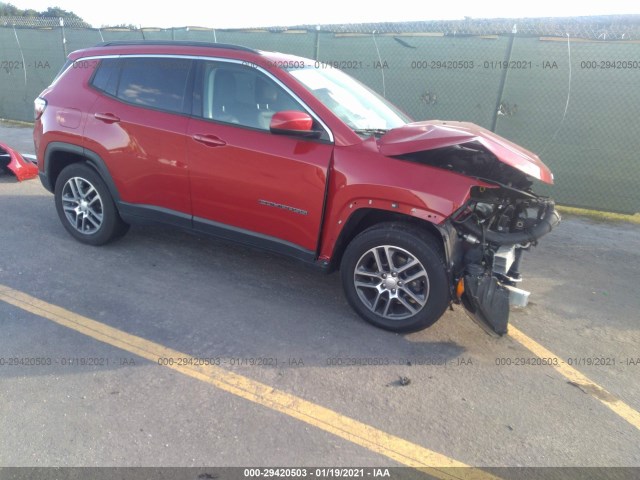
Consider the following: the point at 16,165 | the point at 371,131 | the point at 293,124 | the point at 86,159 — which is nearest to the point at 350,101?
the point at 371,131

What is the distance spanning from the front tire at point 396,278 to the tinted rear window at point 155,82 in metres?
2.05

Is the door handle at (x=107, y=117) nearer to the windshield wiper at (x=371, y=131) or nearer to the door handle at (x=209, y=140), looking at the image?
the door handle at (x=209, y=140)

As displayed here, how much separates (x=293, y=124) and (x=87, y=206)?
8.51ft

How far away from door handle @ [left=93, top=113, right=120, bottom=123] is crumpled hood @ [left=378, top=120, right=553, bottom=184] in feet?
8.29

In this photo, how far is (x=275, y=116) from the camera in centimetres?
371

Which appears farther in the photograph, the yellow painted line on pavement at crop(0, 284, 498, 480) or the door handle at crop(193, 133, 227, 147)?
the door handle at crop(193, 133, 227, 147)

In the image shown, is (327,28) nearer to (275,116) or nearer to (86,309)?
(275,116)

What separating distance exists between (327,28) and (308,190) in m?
6.25

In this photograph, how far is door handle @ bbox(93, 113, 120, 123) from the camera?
4.61 meters

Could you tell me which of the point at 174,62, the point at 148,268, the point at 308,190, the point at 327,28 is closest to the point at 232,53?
the point at 174,62

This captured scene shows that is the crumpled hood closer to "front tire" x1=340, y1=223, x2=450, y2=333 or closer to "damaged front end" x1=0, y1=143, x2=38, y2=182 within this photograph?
"front tire" x1=340, y1=223, x2=450, y2=333

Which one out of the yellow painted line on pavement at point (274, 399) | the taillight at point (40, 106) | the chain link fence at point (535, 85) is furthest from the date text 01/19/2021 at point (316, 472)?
the chain link fence at point (535, 85)

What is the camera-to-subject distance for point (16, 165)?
7309mm

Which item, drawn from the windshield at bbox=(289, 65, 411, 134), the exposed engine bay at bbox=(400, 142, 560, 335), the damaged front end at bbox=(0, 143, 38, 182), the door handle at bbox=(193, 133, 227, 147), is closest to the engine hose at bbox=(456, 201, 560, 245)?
the exposed engine bay at bbox=(400, 142, 560, 335)
